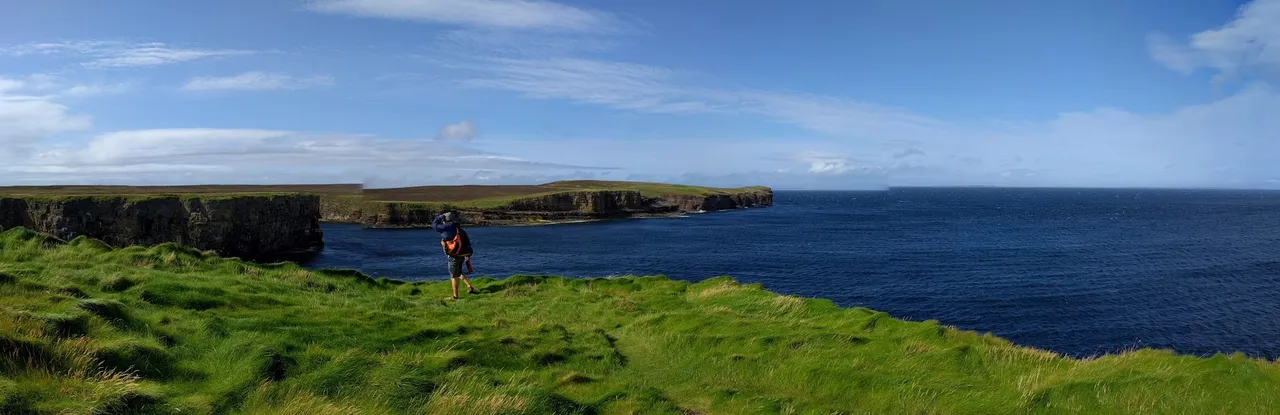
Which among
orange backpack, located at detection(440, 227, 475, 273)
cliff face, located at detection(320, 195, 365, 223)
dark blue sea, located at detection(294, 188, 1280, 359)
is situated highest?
orange backpack, located at detection(440, 227, 475, 273)

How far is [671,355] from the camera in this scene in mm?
14578

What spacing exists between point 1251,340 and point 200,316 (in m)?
51.1

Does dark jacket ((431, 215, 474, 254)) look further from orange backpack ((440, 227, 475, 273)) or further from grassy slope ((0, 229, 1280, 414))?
grassy slope ((0, 229, 1280, 414))

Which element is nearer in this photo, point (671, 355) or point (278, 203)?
point (671, 355)

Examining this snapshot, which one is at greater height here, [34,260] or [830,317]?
[34,260]

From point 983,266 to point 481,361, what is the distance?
66152 mm

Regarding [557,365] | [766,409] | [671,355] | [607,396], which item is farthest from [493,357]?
[766,409]

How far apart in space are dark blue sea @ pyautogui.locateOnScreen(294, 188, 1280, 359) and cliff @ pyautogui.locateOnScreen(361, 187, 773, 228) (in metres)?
13.6

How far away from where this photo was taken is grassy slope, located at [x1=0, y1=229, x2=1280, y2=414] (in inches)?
346

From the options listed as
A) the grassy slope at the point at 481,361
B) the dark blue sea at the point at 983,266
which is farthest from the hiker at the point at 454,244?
the dark blue sea at the point at 983,266

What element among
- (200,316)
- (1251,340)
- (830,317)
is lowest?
(1251,340)

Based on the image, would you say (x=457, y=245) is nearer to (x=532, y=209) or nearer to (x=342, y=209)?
(x=532, y=209)

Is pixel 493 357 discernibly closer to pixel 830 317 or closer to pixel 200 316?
pixel 200 316

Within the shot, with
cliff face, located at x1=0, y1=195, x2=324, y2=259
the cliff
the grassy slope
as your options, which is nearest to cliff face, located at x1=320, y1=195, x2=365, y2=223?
the cliff
